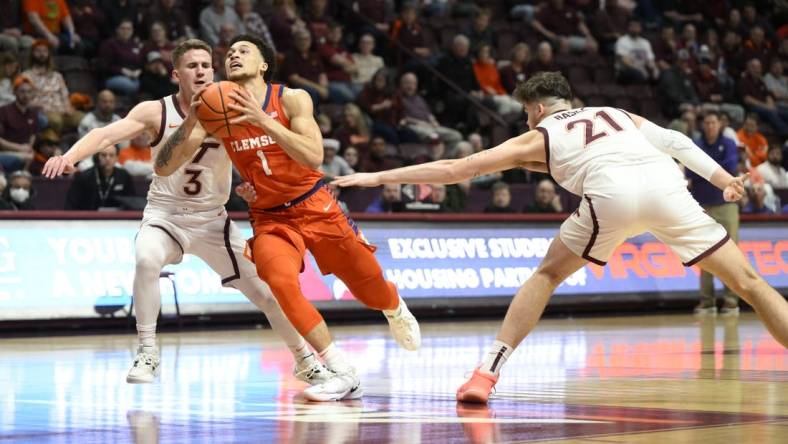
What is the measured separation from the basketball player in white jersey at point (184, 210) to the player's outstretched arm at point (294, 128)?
0.99m

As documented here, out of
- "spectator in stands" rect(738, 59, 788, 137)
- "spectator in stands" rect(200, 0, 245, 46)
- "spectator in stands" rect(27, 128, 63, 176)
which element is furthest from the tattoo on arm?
"spectator in stands" rect(738, 59, 788, 137)

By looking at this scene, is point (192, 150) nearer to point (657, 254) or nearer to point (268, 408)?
point (268, 408)

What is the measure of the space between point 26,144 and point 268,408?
941 centimetres

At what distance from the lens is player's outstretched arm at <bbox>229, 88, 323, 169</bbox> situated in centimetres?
715

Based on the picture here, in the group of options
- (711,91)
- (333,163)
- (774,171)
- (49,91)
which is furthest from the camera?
(711,91)

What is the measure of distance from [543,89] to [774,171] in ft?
46.0

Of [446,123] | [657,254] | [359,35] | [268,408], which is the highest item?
[359,35]

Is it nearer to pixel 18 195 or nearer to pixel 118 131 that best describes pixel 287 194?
pixel 118 131

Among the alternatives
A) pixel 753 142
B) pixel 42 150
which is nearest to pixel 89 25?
pixel 42 150

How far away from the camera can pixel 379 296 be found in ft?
26.1

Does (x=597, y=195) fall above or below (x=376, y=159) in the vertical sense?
below

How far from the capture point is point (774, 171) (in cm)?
2064

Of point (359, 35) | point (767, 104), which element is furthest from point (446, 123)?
point (767, 104)

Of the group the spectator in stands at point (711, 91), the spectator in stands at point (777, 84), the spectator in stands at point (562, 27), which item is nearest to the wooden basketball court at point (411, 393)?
the spectator in stands at point (562, 27)
